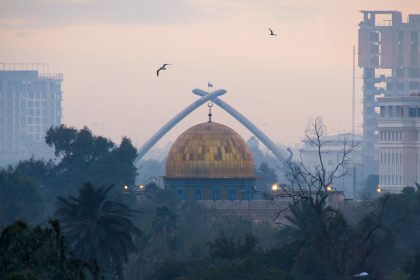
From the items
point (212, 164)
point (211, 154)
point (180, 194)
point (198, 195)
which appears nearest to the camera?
point (212, 164)

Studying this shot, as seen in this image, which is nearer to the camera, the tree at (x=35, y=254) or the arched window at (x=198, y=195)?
the tree at (x=35, y=254)

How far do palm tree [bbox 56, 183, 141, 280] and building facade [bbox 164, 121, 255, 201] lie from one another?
62.7 meters

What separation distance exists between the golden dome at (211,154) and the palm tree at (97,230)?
6262cm

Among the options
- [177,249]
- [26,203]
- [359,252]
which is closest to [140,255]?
[177,249]

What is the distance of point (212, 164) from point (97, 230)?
64.6 meters

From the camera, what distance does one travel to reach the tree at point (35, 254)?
63.9m

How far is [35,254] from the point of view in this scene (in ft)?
212

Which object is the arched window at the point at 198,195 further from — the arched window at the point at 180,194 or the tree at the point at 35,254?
the tree at the point at 35,254

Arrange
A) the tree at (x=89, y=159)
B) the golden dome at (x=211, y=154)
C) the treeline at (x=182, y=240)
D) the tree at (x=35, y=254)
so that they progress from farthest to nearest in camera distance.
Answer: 1. the tree at (x=89, y=159)
2. the golden dome at (x=211, y=154)
3. the treeline at (x=182, y=240)
4. the tree at (x=35, y=254)

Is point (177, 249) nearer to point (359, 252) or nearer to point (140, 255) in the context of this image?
point (140, 255)

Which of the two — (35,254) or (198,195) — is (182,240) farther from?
(35,254)

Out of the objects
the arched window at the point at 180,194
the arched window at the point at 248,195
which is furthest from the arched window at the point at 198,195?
the arched window at the point at 248,195

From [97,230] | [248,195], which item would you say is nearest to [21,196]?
[248,195]

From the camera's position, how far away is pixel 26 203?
14475 centimetres
